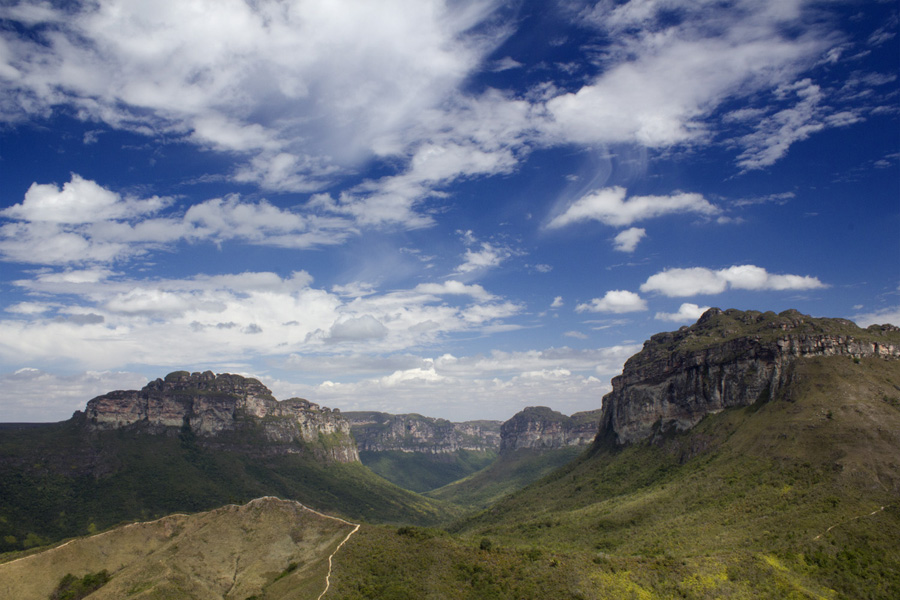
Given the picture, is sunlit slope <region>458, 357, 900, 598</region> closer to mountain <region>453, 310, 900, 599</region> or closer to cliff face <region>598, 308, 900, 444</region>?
mountain <region>453, 310, 900, 599</region>

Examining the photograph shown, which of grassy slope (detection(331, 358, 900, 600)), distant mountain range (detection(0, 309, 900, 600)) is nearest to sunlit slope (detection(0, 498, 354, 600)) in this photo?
distant mountain range (detection(0, 309, 900, 600))

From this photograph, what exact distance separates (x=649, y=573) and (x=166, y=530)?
296 feet

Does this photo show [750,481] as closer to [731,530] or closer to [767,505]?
[767,505]

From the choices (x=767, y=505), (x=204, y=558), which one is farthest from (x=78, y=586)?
(x=767, y=505)

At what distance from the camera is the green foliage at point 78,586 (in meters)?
84.5

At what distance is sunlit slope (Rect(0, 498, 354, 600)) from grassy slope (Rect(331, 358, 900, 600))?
9.85 metres

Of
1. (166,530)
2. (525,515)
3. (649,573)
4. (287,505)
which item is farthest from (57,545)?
(525,515)

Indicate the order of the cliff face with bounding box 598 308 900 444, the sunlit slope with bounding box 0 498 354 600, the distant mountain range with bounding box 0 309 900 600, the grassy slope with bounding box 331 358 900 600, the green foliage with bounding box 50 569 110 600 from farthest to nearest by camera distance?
1. the cliff face with bounding box 598 308 900 444
2. the green foliage with bounding box 50 569 110 600
3. the sunlit slope with bounding box 0 498 354 600
4. the distant mountain range with bounding box 0 309 900 600
5. the grassy slope with bounding box 331 358 900 600

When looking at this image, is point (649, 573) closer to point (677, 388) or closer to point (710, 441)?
point (710, 441)

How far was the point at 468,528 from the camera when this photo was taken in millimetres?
195625

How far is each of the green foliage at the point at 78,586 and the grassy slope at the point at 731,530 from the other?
141 ft

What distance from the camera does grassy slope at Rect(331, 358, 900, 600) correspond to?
252ft

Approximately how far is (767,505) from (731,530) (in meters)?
12.8

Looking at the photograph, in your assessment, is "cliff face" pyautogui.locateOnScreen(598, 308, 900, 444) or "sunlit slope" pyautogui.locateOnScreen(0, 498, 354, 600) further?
"cliff face" pyautogui.locateOnScreen(598, 308, 900, 444)
